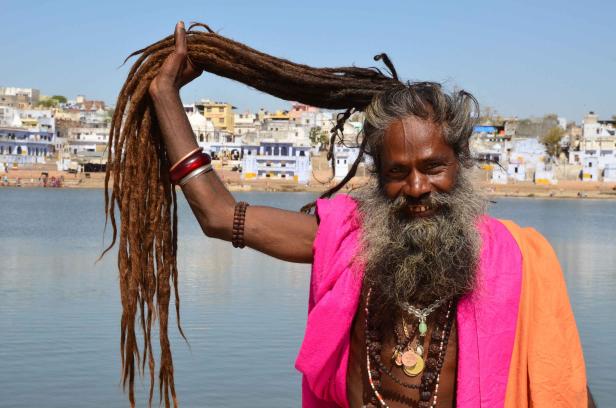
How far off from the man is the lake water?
444cm

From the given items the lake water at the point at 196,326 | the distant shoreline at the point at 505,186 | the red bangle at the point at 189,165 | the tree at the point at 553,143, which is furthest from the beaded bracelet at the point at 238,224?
the tree at the point at 553,143


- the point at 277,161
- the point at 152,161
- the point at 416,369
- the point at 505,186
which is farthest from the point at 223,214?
the point at 505,186

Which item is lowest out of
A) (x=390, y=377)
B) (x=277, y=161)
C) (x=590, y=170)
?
(x=277, y=161)

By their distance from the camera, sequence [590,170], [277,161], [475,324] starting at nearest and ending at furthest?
1. [475,324]
2. [277,161]
3. [590,170]

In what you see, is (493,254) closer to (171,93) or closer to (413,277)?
(413,277)

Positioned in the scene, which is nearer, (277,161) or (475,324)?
(475,324)

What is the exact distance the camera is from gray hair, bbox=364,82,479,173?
6.76ft

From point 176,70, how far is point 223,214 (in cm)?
33

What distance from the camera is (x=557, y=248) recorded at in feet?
73.4

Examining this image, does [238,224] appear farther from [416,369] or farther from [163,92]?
[416,369]

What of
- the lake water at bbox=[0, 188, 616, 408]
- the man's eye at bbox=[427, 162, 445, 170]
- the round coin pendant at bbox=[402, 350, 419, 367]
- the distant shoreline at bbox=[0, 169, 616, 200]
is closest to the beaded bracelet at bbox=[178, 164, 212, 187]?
the man's eye at bbox=[427, 162, 445, 170]

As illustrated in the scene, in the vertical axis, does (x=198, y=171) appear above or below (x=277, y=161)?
above

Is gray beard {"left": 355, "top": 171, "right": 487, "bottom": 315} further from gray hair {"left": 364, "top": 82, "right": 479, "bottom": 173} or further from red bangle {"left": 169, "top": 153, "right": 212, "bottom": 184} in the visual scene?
red bangle {"left": 169, "top": 153, "right": 212, "bottom": 184}

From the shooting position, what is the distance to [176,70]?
2.15m
